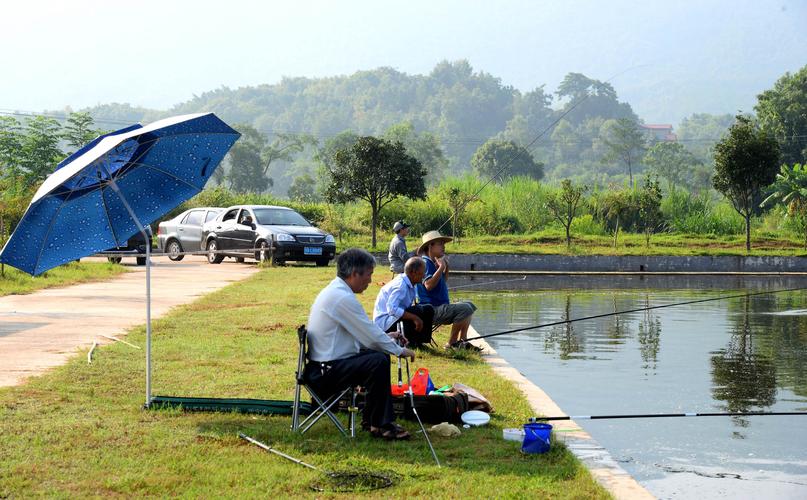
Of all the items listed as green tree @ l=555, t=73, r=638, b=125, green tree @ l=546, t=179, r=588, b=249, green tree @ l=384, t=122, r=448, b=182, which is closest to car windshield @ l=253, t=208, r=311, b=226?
green tree @ l=546, t=179, r=588, b=249

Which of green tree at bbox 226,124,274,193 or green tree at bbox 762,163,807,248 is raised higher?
green tree at bbox 226,124,274,193

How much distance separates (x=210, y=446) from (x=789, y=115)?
58.0 m

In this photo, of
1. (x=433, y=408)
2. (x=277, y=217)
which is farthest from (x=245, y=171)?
(x=433, y=408)

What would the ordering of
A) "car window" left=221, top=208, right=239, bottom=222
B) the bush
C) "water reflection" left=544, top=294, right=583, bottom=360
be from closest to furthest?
"water reflection" left=544, top=294, right=583, bottom=360
"car window" left=221, top=208, right=239, bottom=222
the bush

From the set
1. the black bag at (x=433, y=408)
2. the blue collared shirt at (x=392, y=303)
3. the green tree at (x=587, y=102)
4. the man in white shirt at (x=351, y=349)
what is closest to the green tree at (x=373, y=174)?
the blue collared shirt at (x=392, y=303)

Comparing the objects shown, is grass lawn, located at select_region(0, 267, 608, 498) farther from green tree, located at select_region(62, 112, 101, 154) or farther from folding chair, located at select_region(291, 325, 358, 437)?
green tree, located at select_region(62, 112, 101, 154)

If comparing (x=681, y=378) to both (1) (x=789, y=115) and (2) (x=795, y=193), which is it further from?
(1) (x=789, y=115)

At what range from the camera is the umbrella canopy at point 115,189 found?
7676mm

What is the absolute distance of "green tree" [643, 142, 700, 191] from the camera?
10050 centimetres

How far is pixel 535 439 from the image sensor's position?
6.41 metres

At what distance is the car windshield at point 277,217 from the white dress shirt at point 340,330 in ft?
65.9

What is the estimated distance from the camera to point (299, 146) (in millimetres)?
113750

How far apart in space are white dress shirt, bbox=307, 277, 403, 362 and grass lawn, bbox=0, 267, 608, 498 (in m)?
0.56

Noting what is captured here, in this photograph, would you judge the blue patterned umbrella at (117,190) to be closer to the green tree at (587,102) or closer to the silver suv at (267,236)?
the silver suv at (267,236)
